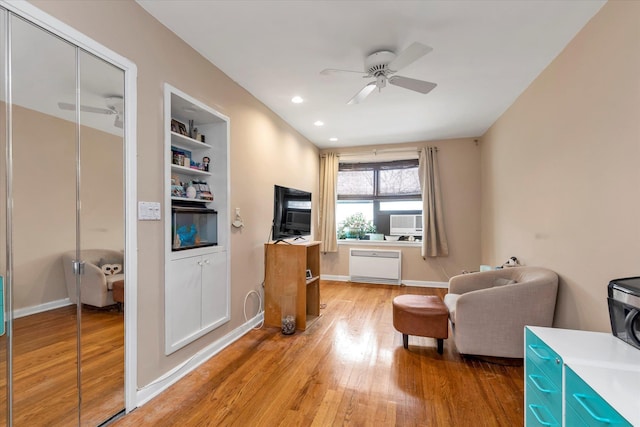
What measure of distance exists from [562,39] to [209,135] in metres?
3.09

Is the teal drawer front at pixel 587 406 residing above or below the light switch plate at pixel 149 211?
below

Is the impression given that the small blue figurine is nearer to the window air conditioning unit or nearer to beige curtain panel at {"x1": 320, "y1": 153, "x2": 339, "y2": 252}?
beige curtain panel at {"x1": 320, "y1": 153, "x2": 339, "y2": 252}

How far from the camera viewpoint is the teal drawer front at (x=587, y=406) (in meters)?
0.92

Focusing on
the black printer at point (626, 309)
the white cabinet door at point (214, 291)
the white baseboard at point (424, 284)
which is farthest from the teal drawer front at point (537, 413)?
the white baseboard at point (424, 284)

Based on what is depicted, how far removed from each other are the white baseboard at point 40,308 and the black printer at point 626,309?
280 cm

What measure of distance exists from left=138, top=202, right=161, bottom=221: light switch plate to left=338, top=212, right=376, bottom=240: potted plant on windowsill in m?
4.11

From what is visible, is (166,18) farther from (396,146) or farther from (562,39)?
(396,146)

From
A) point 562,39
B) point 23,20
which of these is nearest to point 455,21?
point 562,39

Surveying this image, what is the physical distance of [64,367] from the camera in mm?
1503

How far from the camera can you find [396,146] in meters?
5.31

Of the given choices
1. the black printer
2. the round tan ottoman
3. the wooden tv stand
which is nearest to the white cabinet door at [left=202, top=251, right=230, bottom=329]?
the wooden tv stand

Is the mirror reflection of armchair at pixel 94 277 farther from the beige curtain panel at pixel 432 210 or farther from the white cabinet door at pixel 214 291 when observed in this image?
the beige curtain panel at pixel 432 210

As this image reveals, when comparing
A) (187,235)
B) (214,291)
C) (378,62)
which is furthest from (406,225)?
(187,235)

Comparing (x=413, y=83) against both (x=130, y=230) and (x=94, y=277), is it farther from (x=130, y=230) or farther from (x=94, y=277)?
(x=94, y=277)
